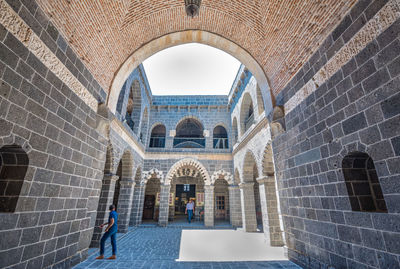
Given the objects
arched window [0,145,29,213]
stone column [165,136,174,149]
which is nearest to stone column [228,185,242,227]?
stone column [165,136,174,149]

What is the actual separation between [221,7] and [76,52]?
3.54m

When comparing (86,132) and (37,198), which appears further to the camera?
(86,132)

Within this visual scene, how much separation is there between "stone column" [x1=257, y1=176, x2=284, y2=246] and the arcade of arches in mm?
184

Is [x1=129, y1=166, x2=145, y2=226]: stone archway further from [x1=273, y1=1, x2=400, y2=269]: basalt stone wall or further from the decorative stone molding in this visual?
[x1=273, y1=1, x2=400, y2=269]: basalt stone wall

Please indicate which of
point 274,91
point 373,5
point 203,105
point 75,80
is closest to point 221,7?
point 274,91

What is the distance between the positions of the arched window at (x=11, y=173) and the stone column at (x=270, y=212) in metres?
6.25

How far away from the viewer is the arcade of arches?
2.19 metres

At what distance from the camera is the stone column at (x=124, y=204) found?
305 inches

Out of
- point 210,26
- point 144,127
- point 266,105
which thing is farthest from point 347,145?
point 144,127

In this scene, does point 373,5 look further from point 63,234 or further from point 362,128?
point 63,234

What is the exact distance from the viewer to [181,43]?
5.57 meters

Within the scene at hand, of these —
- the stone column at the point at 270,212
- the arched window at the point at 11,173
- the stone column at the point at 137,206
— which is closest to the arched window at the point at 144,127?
the stone column at the point at 137,206

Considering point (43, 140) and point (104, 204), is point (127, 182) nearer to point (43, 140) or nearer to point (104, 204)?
point (104, 204)

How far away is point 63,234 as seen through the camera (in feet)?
10.1
